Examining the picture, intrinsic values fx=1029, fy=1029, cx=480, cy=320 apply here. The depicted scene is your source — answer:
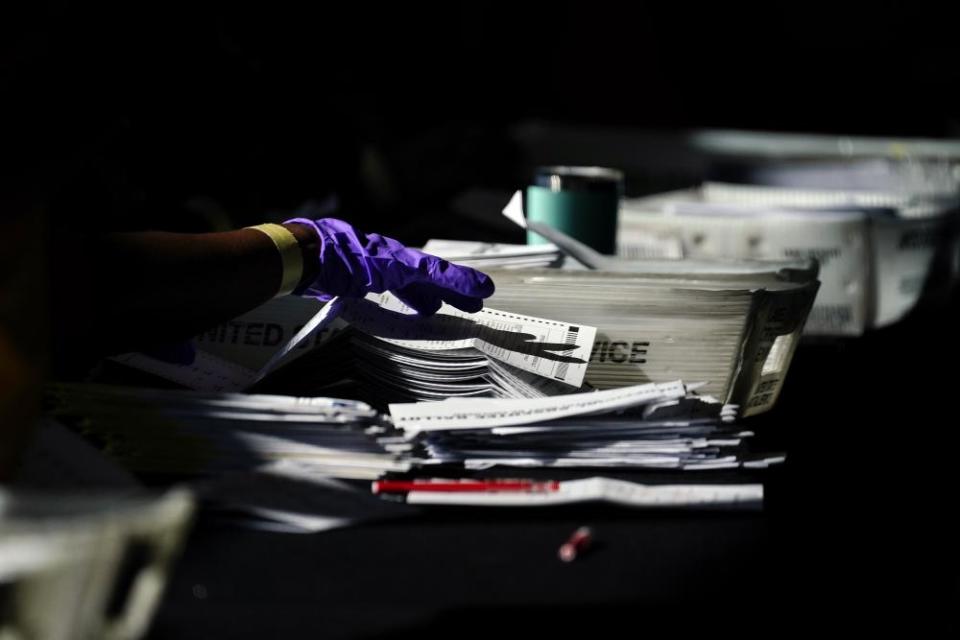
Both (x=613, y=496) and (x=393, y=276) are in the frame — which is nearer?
(x=613, y=496)

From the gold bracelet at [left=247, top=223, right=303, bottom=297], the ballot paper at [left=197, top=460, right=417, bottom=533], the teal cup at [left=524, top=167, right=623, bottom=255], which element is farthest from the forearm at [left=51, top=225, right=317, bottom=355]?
the teal cup at [left=524, top=167, right=623, bottom=255]

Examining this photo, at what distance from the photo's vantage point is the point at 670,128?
601 centimetres

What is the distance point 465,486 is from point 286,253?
29 cm

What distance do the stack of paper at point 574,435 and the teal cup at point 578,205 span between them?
635 millimetres

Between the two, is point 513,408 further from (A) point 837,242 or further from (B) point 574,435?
(A) point 837,242

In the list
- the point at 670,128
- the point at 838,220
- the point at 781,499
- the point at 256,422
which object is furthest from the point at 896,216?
the point at 670,128

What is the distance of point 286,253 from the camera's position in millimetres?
857

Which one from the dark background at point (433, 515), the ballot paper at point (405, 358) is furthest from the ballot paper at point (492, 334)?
the dark background at point (433, 515)

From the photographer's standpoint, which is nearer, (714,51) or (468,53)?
(468,53)

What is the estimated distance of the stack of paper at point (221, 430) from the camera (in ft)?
2.26

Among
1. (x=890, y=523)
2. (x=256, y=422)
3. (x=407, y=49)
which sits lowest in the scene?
(x=890, y=523)

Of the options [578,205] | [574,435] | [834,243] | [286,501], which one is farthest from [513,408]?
[834,243]

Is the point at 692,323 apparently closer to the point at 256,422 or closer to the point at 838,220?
the point at 256,422

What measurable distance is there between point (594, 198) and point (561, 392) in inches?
22.0
